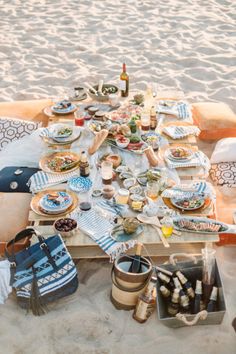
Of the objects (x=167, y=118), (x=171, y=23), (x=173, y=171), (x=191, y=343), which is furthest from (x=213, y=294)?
(x=171, y=23)

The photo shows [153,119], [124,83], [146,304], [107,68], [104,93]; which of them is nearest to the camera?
[146,304]

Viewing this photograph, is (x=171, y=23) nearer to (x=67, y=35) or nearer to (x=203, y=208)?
(x=67, y=35)

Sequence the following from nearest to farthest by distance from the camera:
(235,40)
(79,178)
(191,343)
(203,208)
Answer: (191,343), (203,208), (79,178), (235,40)

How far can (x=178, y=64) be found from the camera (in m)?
9.46

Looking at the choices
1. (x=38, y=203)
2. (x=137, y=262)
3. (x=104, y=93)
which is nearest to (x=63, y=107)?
(x=104, y=93)

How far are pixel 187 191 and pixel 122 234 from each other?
1.00m

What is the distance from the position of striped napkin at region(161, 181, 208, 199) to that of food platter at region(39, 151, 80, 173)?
4.20 feet

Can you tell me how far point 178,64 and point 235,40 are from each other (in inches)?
67.3

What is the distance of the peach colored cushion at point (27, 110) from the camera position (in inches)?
284

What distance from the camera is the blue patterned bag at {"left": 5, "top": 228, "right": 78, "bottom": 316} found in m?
4.75

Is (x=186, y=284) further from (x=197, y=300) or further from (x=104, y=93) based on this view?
(x=104, y=93)

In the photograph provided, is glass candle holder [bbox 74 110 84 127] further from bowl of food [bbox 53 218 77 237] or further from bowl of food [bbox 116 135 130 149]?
bowl of food [bbox 53 218 77 237]

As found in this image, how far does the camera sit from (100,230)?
16.6 feet

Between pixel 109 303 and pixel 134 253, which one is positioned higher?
pixel 134 253
